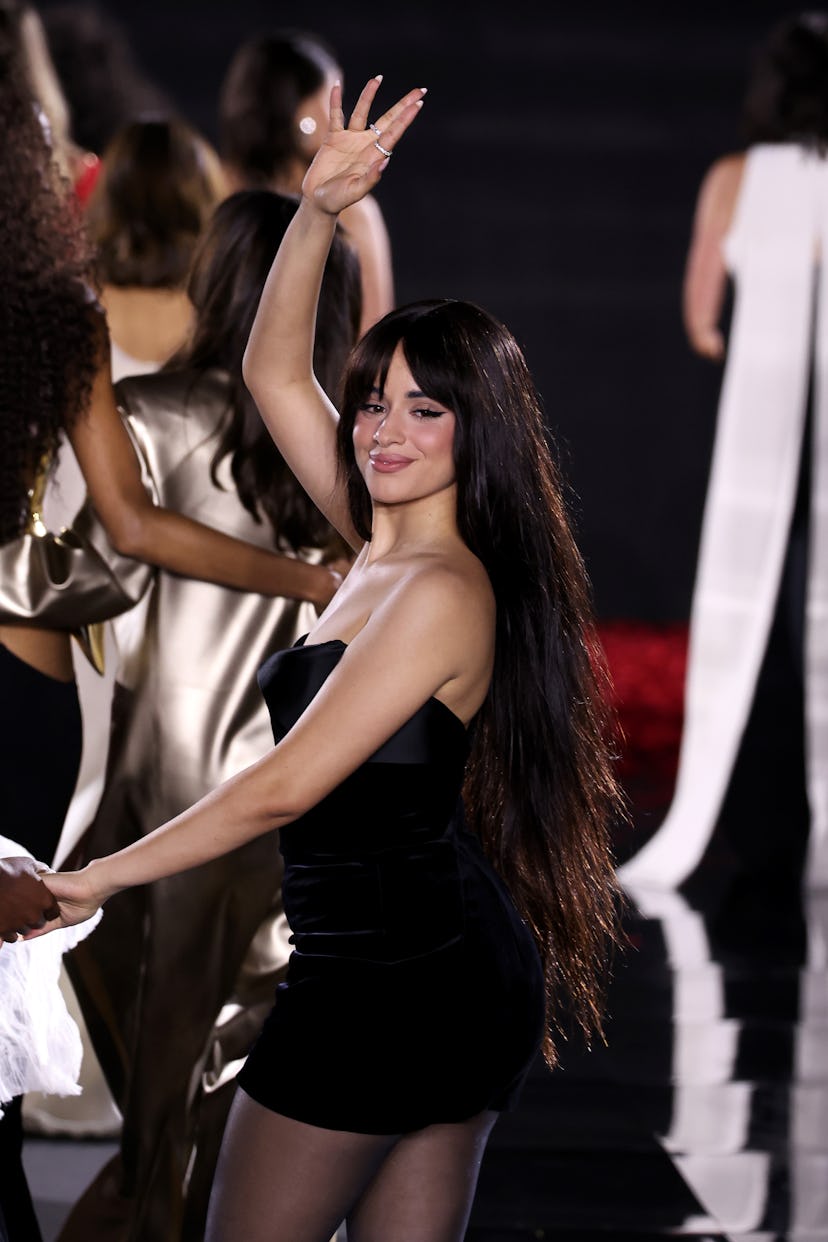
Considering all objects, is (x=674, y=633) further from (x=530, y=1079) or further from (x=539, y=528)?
(x=539, y=528)

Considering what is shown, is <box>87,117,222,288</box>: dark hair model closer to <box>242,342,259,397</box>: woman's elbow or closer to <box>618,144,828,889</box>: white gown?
<box>242,342,259,397</box>: woman's elbow

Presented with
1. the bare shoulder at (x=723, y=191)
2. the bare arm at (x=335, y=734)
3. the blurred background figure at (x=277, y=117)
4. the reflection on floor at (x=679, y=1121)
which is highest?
the bare shoulder at (x=723, y=191)

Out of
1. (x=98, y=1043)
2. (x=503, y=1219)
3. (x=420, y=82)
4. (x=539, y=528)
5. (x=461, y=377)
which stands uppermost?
(x=420, y=82)

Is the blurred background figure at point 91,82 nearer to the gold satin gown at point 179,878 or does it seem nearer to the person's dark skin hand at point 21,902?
the gold satin gown at point 179,878

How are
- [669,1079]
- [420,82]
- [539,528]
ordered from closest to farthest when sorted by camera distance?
[539,528]
[669,1079]
[420,82]

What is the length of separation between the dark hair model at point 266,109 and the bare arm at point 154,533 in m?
1.59

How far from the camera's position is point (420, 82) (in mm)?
8805

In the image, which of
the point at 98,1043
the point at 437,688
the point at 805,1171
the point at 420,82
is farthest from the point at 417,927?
the point at 420,82

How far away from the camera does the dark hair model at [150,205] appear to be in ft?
12.2

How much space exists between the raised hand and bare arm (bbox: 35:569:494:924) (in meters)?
0.56

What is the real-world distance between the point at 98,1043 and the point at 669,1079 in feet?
4.55

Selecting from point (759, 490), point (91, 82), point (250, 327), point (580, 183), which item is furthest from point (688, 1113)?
point (580, 183)

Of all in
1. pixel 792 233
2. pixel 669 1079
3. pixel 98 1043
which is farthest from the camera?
pixel 792 233

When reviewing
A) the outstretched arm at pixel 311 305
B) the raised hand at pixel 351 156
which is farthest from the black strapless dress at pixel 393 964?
the raised hand at pixel 351 156
